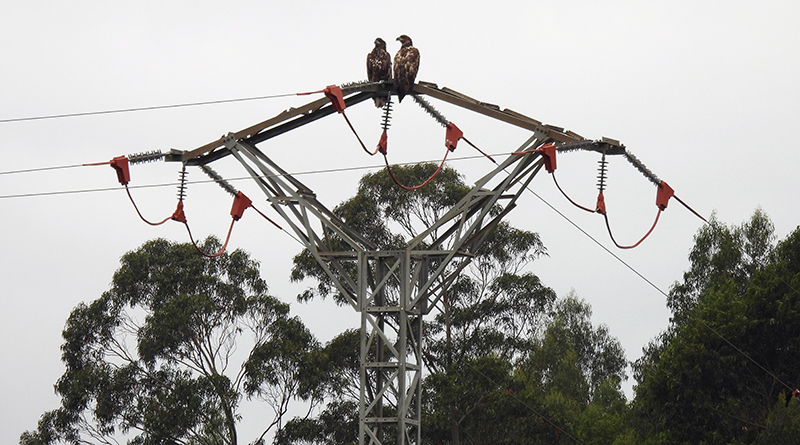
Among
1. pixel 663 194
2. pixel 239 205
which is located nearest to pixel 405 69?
pixel 239 205

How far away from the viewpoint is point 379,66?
14.0 meters

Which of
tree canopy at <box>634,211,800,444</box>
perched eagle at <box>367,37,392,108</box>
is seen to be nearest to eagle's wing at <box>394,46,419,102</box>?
perched eagle at <box>367,37,392,108</box>

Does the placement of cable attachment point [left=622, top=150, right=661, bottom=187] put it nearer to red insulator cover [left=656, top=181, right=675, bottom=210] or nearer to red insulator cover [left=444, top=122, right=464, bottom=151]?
A: red insulator cover [left=656, top=181, right=675, bottom=210]

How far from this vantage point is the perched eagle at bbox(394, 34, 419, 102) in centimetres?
1390

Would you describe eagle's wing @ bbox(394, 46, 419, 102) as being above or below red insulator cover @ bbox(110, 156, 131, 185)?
above

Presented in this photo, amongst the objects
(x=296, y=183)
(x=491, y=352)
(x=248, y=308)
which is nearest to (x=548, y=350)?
(x=491, y=352)

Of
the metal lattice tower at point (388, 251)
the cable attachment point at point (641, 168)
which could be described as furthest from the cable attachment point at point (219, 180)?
the cable attachment point at point (641, 168)

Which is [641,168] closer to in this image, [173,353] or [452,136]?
[452,136]

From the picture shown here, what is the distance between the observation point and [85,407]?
3162 cm

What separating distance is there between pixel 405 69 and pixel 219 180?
3.01 m

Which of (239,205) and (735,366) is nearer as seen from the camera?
(239,205)

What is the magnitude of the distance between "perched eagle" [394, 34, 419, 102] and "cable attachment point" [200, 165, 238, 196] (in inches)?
107

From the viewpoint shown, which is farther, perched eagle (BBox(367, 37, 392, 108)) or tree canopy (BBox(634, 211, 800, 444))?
tree canopy (BBox(634, 211, 800, 444))

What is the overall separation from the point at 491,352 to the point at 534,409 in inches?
92.1
